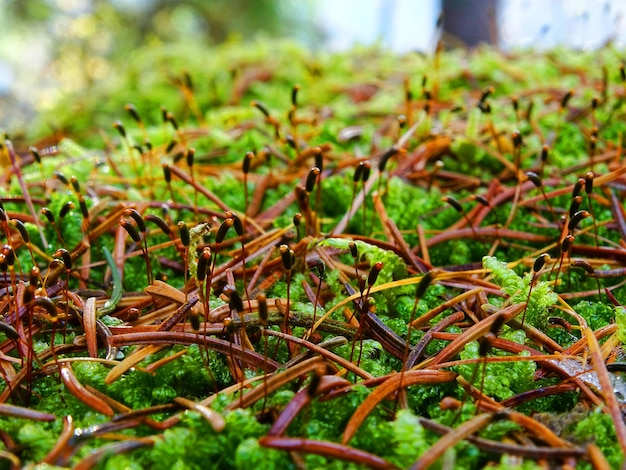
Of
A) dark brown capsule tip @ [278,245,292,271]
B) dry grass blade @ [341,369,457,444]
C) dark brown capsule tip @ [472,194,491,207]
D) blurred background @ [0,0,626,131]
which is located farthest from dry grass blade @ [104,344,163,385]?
blurred background @ [0,0,626,131]

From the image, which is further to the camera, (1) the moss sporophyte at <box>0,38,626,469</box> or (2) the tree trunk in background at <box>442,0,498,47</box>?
(2) the tree trunk in background at <box>442,0,498,47</box>

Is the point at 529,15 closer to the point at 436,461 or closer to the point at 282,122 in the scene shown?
the point at 282,122

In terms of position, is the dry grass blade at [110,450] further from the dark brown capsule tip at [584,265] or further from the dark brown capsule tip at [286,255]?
the dark brown capsule tip at [584,265]

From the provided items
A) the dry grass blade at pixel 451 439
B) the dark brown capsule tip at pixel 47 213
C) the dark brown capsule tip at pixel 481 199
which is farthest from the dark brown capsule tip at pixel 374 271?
the dark brown capsule tip at pixel 47 213

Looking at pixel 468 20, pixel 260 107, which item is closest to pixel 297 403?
pixel 260 107

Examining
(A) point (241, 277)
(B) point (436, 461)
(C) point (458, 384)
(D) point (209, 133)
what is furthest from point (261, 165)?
(B) point (436, 461)

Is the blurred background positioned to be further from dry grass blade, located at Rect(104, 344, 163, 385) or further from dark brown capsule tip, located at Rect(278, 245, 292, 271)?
dry grass blade, located at Rect(104, 344, 163, 385)
